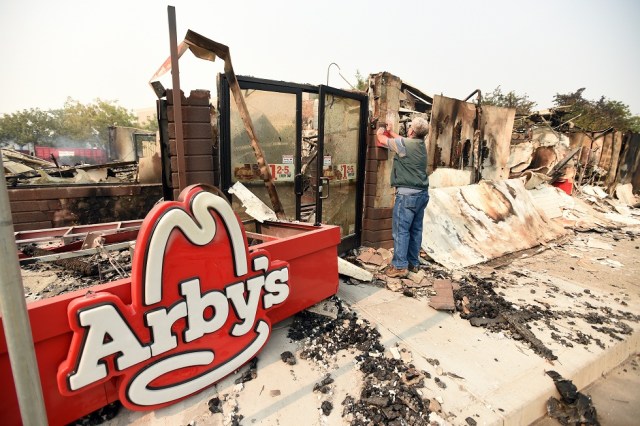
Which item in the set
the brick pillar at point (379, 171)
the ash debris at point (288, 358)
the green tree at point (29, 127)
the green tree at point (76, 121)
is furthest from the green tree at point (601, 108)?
the green tree at point (29, 127)

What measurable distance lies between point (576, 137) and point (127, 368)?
14527 millimetres

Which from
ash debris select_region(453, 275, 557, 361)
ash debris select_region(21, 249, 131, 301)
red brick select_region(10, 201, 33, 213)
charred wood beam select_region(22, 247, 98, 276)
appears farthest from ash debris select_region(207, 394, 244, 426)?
red brick select_region(10, 201, 33, 213)

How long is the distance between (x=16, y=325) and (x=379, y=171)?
4524 millimetres

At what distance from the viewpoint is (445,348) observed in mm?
2738

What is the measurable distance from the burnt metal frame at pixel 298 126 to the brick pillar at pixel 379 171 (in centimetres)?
10

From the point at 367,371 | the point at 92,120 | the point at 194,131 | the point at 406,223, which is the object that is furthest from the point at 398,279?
the point at 92,120

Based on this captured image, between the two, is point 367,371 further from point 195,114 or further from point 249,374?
point 195,114

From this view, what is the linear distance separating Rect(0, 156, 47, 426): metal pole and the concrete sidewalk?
3.82ft

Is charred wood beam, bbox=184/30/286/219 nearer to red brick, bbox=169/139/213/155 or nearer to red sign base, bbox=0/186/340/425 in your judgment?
red brick, bbox=169/139/213/155

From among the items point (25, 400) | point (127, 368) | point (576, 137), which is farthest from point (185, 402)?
point (576, 137)

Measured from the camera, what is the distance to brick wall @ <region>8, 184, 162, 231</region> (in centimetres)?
414

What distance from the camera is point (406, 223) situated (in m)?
4.08

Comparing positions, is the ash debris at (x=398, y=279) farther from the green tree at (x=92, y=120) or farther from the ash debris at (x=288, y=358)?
the green tree at (x=92, y=120)

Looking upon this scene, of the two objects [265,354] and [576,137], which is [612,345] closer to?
[265,354]
